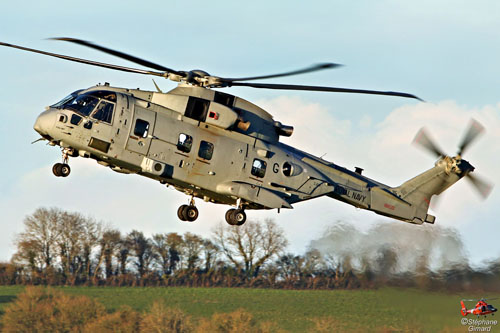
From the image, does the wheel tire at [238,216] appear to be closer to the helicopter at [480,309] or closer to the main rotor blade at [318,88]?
the main rotor blade at [318,88]

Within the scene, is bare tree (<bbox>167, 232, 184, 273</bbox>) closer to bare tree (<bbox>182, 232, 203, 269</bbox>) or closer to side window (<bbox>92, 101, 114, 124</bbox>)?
bare tree (<bbox>182, 232, 203, 269</bbox>)

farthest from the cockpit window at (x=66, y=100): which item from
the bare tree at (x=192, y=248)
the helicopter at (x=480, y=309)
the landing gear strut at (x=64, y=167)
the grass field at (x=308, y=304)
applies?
the bare tree at (x=192, y=248)

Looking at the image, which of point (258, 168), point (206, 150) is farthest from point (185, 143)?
point (258, 168)

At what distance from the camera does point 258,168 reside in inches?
910

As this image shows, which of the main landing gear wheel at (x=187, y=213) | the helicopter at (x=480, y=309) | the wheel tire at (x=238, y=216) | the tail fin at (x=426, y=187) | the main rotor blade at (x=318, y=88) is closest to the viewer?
the main rotor blade at (x=318, y=88)

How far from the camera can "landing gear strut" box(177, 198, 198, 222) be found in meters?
24.0

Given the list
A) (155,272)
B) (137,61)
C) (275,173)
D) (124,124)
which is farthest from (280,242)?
(137,61)

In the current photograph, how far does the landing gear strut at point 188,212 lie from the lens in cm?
2398

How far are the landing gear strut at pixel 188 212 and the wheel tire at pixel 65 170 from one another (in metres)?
3.62

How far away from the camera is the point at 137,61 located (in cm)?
1962

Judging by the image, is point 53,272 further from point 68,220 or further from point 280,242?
point 280,242

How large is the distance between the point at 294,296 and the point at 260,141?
288 inches

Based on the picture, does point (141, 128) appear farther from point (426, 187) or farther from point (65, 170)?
point (426, 187)

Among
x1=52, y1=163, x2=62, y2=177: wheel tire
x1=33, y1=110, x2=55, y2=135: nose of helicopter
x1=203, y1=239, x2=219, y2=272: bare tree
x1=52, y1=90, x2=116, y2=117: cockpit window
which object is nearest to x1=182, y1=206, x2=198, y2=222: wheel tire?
x1=52, y1=163, x2=62, y2=177: wheel tire
